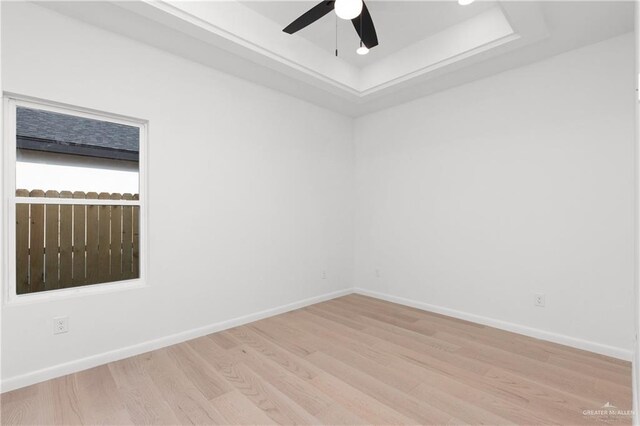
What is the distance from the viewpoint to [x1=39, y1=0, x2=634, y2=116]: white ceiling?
2324 millimetres

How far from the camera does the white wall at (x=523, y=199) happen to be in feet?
8.56

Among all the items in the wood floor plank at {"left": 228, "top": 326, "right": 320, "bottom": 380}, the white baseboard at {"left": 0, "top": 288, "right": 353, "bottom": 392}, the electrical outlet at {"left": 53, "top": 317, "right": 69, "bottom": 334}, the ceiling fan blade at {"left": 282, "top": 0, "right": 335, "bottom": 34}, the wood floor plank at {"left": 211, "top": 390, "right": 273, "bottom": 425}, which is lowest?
the wood floor plank at {"left": 211, "top": 390, "right": 273, "bottom": 425}

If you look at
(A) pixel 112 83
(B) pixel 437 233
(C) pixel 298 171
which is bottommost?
(B) pixel 437 233

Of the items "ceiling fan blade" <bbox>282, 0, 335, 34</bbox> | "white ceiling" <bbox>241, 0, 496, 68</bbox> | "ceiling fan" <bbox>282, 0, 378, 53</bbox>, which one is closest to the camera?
"ceiling fan" <bbox>282, 0, 378, 53</bbox>

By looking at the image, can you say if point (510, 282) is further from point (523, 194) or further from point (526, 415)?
point (526, 415)

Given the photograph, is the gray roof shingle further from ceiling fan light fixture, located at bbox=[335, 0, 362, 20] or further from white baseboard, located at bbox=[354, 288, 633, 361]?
white baseboard, located at bbox=[354, 288, 633, 361]

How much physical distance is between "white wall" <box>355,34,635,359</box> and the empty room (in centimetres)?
2

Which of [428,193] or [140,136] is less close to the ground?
[140,136]

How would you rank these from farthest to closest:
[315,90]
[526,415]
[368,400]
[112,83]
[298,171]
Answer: [298,171], [315,90], [112,83], [368,400], [526,415]

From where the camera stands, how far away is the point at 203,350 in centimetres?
272

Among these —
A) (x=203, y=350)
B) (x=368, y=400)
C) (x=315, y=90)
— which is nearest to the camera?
(x=368, y=400)

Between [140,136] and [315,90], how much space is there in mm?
1914

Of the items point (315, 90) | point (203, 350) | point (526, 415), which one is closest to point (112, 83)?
point (315, 90)

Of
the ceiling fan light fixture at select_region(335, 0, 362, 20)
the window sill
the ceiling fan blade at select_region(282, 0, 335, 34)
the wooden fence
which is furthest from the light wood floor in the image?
the ceiling fan blade at select_region(282, 0, 335, 34)
